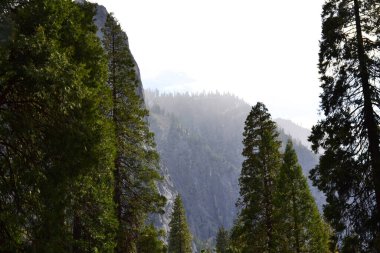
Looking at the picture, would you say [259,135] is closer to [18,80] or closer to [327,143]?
[327,143]

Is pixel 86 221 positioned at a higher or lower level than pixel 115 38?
lower

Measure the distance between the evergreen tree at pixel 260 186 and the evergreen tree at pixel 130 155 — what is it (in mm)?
6467

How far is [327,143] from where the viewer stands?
53.1 feet

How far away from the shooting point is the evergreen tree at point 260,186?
25.8 meters

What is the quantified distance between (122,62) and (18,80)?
12.4m

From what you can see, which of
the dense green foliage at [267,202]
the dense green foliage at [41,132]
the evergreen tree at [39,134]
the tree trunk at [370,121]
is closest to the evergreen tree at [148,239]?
the dense green foliage at [267,202]

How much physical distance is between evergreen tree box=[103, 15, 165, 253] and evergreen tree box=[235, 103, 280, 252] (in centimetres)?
647

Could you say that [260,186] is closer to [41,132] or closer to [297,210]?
[297,210]

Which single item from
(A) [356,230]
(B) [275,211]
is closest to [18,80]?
(A) [356,230]

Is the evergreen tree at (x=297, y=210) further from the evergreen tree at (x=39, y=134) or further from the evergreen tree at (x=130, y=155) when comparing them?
the evergreen tree at (x=39, y=134)

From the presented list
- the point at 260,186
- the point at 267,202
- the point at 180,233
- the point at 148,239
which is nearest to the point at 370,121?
the point at 260,186

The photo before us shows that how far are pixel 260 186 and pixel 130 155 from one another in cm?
908

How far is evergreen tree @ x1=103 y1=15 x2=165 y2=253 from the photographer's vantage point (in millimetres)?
21062

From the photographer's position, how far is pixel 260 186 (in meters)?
26.0
